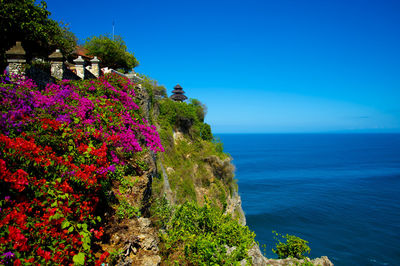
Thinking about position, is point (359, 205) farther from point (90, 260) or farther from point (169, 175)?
point (90, 260)

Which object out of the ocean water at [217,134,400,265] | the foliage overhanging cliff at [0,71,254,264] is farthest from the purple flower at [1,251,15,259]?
the ocean water at [217,134,400,265]

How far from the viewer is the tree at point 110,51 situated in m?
25.6

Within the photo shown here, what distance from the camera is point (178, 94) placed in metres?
39.0

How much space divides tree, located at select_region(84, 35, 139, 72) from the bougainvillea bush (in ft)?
61.6

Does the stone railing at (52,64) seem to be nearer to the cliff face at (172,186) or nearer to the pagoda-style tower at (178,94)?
the cliff face at (172,186)

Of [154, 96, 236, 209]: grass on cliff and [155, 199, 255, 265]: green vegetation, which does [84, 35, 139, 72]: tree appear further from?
[155, 199, 255, 265]: green vegetation

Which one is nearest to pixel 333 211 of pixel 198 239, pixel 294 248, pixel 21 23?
pixel 294 248

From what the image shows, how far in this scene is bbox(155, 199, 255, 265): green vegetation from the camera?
7480 mm

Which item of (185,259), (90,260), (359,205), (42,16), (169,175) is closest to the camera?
(90,260)

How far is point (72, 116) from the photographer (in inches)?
323

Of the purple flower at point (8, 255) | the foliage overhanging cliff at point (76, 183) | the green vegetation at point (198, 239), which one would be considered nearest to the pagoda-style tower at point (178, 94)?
the foliage overhanging cliff at point (76, 183)

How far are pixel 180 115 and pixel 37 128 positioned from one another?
2057cm

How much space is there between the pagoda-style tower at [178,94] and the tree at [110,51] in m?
11.0

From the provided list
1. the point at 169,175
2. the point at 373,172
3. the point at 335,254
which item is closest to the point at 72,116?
the point at 169,175
